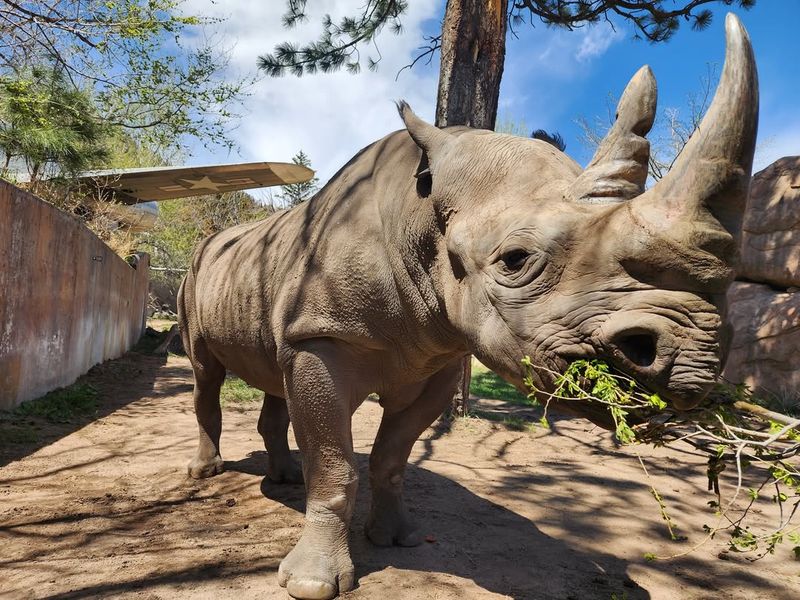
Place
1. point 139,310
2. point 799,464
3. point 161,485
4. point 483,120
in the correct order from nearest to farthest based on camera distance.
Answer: point 161,485 → point 799,464 → point 483,120 → point 139,310

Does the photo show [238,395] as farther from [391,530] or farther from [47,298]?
[391,530]

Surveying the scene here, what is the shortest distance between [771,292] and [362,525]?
9667mm

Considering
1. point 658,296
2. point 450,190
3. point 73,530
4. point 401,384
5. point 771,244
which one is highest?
point 771,244

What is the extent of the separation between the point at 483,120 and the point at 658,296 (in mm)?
5579

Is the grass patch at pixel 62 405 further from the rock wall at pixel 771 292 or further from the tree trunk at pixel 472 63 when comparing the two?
the rock wall at pixel 771 292

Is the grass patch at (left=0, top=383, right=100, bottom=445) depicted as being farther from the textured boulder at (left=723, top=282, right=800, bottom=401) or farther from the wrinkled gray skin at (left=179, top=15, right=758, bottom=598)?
the textured boulder at (left=723, top=282, right=800, bottom=401)

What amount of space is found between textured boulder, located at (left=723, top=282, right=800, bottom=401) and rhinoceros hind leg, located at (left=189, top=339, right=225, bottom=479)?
8.14 meters

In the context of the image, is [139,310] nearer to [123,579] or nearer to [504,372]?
[123,579]

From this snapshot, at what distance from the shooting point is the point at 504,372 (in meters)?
2.32

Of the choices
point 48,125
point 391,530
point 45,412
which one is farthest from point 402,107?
point 48,125

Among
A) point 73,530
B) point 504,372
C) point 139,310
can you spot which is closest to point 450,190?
point 504,372

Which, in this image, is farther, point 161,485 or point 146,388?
point 146,388

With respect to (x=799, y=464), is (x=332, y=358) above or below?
above

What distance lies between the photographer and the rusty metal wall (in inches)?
244
